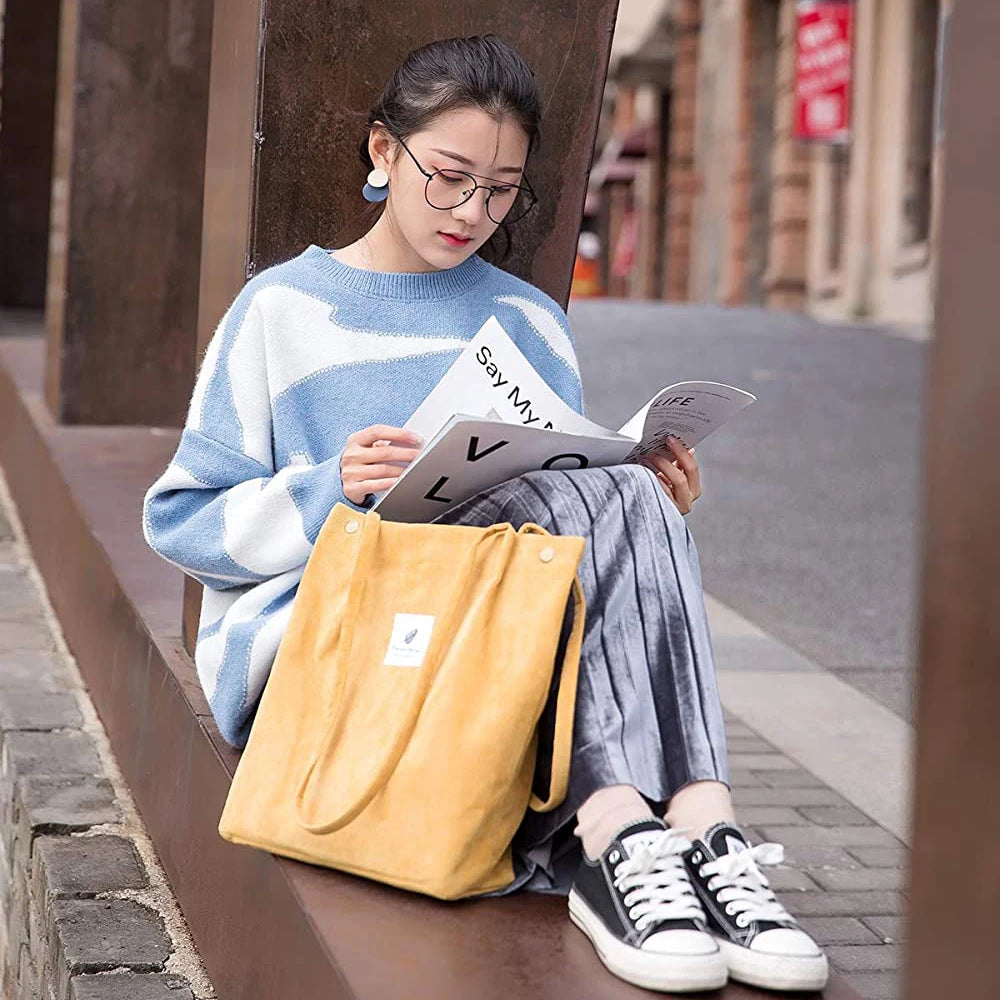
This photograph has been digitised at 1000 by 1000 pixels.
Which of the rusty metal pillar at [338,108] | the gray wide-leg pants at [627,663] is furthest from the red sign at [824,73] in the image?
the gray wide-leg pants at [627,663]

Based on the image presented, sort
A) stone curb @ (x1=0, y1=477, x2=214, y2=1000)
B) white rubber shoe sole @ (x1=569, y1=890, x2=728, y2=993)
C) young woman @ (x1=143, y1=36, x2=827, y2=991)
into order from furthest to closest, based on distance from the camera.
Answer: stone curb @ (x1=0, y1=477, x2=214, y2=1000)
young woman @ (x1=143, y1=36, x2=827, y2=991)
white rubber shoe sole @ (x1=569, y1=890, x2=728, y2=993)

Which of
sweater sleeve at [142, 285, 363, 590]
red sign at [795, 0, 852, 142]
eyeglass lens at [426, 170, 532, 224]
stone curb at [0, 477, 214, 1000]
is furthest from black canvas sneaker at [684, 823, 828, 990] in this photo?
red sign at [795, 0, 852, 142]

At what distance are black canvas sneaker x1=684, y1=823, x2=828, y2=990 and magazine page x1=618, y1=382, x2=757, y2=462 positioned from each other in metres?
0.55

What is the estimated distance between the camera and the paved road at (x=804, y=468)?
5.78 metres

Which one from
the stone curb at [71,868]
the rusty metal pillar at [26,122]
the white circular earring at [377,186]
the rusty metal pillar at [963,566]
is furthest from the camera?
the rusty metal pillar at [26,122]

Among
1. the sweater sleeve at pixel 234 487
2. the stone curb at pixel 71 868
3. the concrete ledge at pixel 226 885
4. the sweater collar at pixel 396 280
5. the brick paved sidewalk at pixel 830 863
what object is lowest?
the brick paved sidewalk at pixel 830 863

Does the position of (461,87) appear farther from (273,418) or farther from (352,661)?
(352,661)

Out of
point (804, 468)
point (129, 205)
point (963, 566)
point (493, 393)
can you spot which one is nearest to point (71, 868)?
point (493, 393)

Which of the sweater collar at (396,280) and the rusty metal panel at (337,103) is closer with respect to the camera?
the sweater collar at (396,280)

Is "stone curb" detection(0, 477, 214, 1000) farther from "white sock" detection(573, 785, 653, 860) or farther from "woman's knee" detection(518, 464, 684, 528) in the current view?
"woman's knee" detection(518, 464, 684, 528)

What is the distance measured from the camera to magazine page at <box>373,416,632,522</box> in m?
2.13

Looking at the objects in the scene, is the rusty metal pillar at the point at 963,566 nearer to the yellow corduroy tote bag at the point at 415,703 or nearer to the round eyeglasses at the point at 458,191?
the yellow corduroy tote bag at the point at 415,703

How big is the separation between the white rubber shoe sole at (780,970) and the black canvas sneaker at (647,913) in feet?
0.09

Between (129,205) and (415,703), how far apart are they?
4.04m
